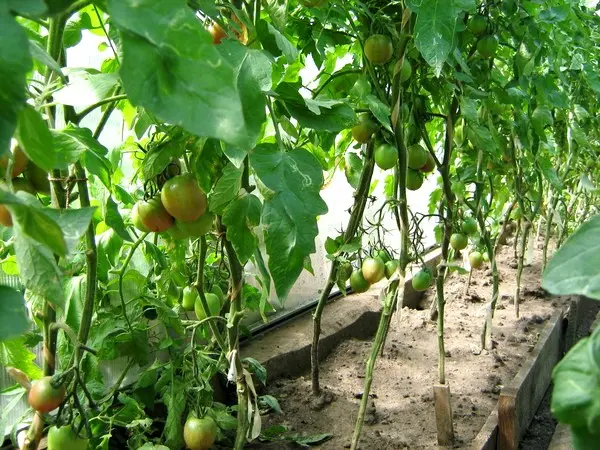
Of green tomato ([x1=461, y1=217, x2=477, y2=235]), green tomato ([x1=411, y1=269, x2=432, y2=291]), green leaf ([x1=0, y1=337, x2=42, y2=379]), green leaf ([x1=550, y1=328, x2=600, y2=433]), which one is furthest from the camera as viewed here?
green tomato ([x1=461, y1=217, x2=477, y2=235])

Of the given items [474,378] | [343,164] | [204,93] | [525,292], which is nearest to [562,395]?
Answer: [204,93]

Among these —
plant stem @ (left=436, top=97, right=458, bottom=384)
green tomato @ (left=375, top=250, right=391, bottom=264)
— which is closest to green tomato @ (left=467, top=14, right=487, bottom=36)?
plant stem @ (left=436, top=97, right=458, bottom=384)

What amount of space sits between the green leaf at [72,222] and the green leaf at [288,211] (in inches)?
7.4

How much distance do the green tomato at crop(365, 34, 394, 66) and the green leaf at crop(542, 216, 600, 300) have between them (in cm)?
103

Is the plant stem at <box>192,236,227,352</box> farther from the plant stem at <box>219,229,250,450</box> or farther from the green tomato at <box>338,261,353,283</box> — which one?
the green tomato at <box>338,261,353,283</box>

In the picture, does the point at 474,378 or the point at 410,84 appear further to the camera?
the point at 474,378

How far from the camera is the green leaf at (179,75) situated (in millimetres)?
310

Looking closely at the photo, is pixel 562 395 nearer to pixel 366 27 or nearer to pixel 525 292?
pixel 366 27

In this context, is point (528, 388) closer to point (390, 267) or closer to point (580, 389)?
point (390, 267)

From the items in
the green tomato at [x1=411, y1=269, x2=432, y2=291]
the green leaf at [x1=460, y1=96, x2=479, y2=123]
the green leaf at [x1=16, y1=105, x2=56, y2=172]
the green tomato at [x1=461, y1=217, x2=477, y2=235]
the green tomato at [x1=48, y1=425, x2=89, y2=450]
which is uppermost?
the green leaf at [x1=460, y1=96, x2=479, y2=123]

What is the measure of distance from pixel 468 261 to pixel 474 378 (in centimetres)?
65

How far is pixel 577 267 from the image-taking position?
30 centimetres

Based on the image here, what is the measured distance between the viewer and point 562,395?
29 centimetres

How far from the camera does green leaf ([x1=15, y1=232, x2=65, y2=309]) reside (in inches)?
15.6
